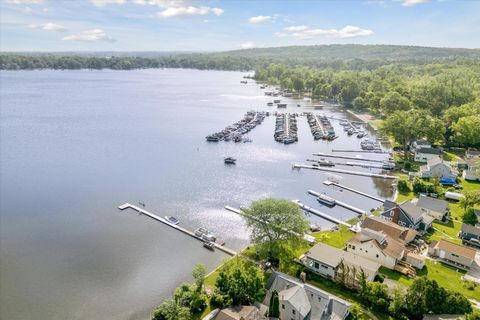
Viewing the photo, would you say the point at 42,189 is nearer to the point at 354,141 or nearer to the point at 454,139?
the point at 354,141

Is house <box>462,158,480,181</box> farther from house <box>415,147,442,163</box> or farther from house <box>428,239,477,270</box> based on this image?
house <box>428,239,477,270</box>

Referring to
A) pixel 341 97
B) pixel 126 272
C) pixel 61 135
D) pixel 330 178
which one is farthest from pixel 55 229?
pixel 341 97

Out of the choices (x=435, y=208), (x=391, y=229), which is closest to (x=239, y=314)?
(x=391, y=229)

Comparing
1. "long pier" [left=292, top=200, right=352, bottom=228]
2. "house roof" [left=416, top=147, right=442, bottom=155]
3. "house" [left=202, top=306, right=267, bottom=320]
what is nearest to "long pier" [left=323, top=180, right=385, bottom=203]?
"long pier" [left=292, top=200, right=352, bottom=228]

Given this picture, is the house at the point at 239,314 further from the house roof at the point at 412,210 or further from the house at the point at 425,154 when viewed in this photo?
the house at the point at 425,154

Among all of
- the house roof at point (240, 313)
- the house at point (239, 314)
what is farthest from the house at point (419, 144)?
the house roof at point (240, 313)

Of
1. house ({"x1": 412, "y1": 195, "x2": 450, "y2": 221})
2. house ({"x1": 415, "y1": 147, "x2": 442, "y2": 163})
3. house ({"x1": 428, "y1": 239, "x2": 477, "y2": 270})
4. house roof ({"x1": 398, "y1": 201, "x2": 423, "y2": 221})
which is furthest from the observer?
house ({"x1": 415, "y1": 147, "x2": 442, "y2": 163})

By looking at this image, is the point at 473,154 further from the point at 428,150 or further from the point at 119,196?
the point at 119,196
